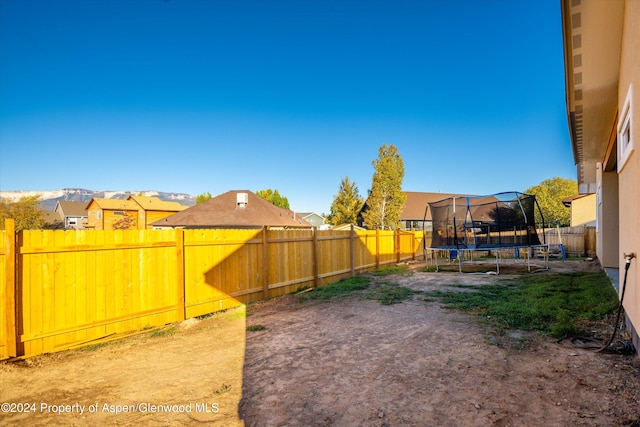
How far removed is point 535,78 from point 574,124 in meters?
10.7

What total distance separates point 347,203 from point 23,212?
32460 mm

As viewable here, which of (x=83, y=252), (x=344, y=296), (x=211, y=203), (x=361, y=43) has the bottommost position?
(x=344, y=296)

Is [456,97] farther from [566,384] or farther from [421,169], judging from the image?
[566,384]

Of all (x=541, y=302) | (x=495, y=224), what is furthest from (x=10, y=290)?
(x=495, y=224)

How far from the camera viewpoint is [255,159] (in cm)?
3609

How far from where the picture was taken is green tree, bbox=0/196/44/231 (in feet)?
102

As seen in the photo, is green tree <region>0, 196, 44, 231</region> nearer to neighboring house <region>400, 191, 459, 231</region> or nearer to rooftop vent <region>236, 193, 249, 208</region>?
rooftop vent <region>236, 193, 249, 208</region>

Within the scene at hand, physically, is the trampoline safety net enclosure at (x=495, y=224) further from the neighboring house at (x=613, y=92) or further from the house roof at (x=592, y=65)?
the house roof at (x=592, y=65)

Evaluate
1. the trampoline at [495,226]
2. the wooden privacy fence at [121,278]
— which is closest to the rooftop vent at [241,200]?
the trampoline at [495,226]

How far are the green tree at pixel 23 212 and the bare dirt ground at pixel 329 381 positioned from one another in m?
37.4

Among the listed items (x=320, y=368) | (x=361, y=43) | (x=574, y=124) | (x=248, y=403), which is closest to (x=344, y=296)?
(x=320, y=368)

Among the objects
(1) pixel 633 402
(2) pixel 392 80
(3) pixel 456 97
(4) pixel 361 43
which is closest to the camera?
(1) pixel 633 402

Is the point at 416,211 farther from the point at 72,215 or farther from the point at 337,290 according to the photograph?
the point at 72,215

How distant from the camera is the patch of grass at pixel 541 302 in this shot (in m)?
Answer: 4.67
